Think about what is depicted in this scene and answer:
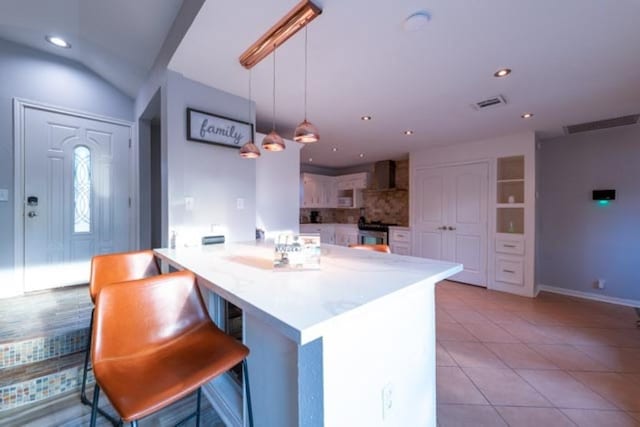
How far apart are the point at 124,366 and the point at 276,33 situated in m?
1.83

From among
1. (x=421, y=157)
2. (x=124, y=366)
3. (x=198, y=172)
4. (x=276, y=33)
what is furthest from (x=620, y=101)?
(x=124, y=366)

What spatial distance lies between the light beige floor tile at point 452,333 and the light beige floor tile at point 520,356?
0.18m

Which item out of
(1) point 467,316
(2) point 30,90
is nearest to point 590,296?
(1) point 467,316

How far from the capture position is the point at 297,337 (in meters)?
0.64

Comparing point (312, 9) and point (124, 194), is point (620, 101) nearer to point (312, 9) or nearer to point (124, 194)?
point (312, 9)

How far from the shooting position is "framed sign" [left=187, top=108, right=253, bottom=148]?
86.3 inches

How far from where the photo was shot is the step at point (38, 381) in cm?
150

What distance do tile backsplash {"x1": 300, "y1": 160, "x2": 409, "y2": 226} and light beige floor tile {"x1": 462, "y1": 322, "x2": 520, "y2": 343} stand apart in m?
3.04

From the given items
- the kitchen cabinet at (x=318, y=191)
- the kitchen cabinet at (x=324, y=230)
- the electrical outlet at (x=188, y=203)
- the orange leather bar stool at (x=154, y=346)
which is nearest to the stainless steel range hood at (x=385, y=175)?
the kitchen cabinet at (x=318, y=191)

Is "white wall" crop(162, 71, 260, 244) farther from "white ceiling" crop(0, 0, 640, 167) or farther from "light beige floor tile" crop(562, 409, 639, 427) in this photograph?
"light beige floor tile" crop(562, 409, 639, 427)

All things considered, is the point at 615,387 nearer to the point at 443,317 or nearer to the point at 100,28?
the point at 443,317

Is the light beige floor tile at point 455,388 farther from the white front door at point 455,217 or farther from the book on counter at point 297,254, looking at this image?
the white front door at point 455,217

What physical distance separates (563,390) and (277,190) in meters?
3.01

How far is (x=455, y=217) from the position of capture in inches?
170
